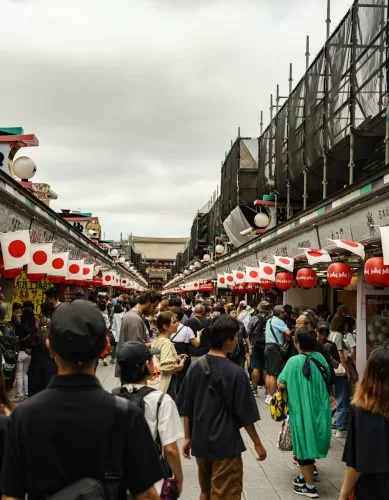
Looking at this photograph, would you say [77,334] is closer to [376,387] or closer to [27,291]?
[376,387]

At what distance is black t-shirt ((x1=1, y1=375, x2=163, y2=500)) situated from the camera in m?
2.11

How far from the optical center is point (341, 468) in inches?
257

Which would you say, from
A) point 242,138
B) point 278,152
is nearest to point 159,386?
point 278,152

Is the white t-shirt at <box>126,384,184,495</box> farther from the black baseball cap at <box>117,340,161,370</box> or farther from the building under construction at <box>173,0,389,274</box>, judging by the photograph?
the building under construction at <box>173,0,389,274</box>

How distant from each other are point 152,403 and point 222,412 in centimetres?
106

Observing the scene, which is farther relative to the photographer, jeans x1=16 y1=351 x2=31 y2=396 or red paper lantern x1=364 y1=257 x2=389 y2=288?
jeans x1=16 y1=351 x2=31 y2=396

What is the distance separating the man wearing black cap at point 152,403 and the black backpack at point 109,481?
1047 mm

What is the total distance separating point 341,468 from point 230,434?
301cm

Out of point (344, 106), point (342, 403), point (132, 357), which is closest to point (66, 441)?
point (132, 357)

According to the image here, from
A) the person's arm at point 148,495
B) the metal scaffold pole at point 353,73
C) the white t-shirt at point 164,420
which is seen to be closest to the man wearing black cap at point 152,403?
the white t-shirt at point 164,420

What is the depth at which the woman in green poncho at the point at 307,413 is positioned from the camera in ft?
18.3

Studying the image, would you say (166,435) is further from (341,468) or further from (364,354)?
(364,354)

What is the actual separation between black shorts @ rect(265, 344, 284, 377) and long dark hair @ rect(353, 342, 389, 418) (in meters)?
5.89

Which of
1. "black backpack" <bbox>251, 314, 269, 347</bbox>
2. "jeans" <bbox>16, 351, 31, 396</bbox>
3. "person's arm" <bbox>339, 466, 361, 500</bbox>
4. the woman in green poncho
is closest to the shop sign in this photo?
"jeans" <bbox>16, 351, 31, 396</bbox>
